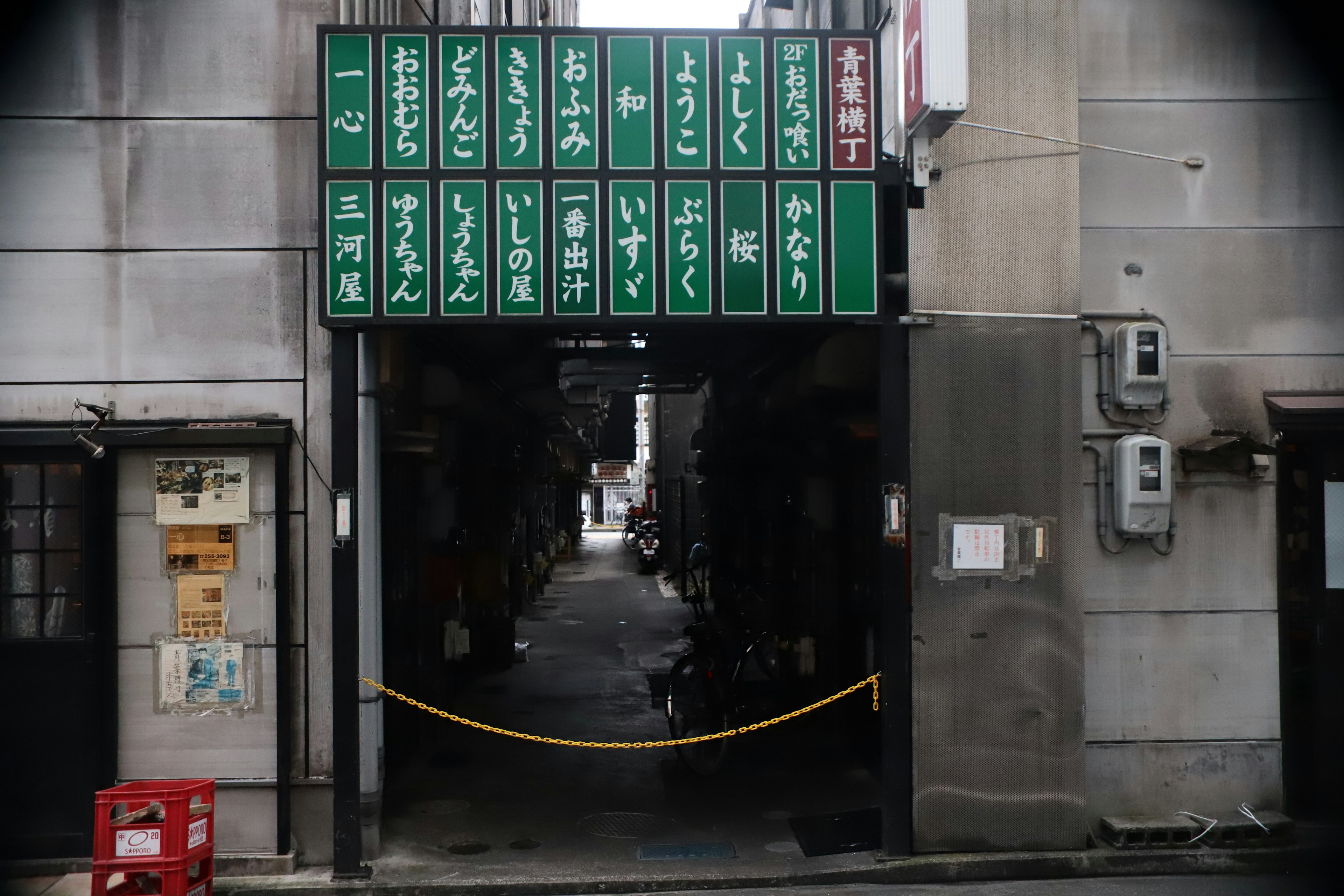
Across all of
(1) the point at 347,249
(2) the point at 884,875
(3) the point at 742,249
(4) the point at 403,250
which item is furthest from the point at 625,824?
(1) the point at 347,249

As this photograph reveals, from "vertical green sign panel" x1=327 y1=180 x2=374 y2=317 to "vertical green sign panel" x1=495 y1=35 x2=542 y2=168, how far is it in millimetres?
1010

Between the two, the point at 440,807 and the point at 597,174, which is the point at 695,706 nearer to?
the point at 440,807

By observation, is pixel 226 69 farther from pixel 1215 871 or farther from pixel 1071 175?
pixel 1215 871

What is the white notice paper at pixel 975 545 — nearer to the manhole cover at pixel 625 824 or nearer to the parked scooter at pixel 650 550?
the manhole cover at pixel 625 824

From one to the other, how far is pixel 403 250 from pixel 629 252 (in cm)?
162

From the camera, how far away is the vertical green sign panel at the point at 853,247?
→ 6.65m

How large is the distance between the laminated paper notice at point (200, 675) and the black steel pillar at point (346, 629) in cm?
82

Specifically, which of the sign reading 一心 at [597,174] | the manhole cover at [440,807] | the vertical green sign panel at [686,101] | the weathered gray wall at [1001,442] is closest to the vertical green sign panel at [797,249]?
the sign reading 一心 at [597,174]

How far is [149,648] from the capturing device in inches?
266

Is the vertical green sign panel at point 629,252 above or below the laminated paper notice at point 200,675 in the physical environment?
above

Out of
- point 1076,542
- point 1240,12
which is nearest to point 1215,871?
point 1076,542

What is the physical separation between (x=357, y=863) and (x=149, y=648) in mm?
2229

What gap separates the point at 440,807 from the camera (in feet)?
26.0

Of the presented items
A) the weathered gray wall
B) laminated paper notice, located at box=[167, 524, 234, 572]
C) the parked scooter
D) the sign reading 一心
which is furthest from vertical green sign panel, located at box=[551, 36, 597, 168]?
the parked scooter
